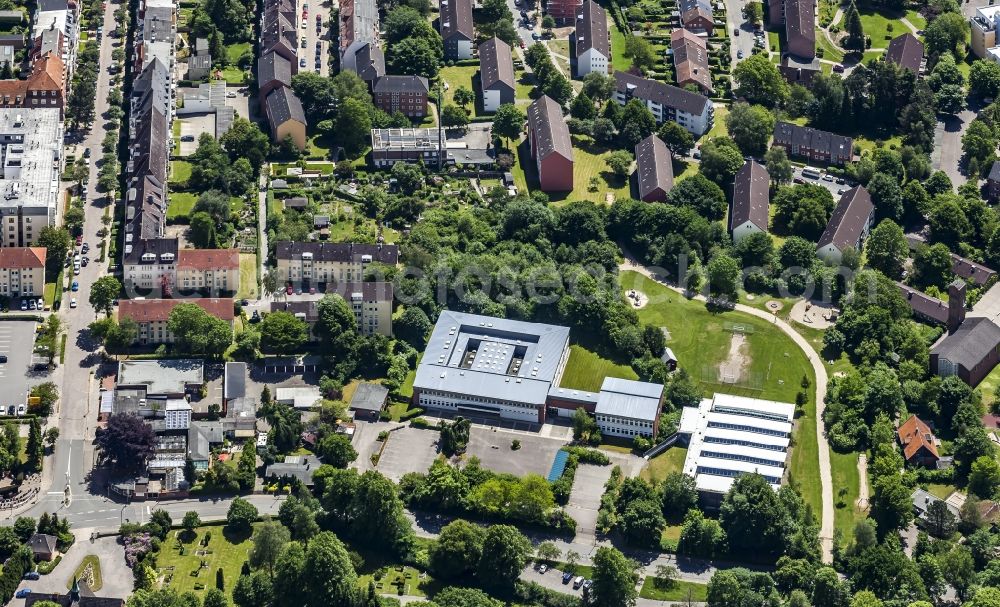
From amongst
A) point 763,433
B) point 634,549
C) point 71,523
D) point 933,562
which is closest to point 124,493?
point 71,523

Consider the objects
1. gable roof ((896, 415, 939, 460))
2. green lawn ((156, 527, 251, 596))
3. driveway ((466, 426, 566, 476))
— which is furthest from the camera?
gable roof ((896, 415, 939, 460))

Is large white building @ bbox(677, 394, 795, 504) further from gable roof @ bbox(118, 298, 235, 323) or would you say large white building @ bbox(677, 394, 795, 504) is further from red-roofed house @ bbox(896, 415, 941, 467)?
gable roof @ bbox(118, 298, 235, 323)

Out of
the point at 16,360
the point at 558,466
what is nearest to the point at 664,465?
the point at 558,466

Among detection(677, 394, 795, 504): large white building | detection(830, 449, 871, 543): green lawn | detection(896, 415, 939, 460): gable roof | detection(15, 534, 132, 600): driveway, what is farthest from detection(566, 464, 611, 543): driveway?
detection(15, 534, 132, 600): driveway

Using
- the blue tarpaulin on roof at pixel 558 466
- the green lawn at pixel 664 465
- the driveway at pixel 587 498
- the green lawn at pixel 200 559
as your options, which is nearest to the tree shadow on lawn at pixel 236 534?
the green lawn at pixel 200 559

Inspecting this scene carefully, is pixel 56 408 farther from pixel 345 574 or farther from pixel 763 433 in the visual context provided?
pixel 763 433

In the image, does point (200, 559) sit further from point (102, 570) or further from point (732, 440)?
point (732, 440)
